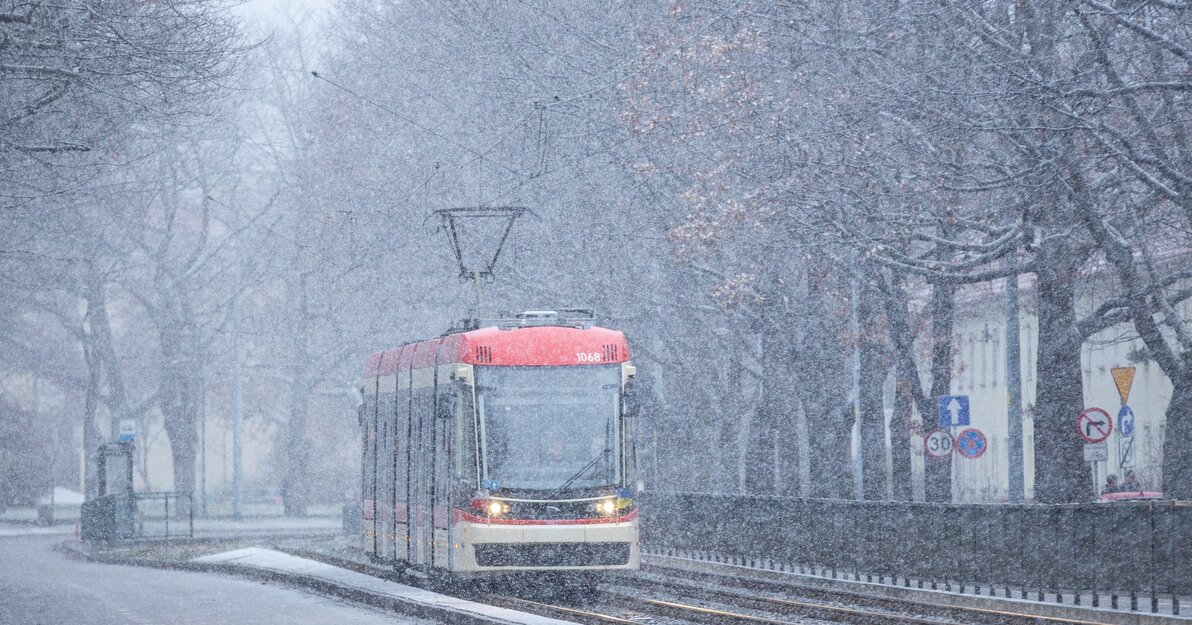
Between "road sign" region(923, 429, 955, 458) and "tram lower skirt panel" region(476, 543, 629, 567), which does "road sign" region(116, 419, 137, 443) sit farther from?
"tram lower skirt panel" region(476, 543, 629, 567)

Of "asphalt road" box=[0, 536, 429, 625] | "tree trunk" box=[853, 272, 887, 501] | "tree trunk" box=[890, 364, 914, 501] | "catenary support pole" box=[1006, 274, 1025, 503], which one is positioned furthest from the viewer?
"tree trunk" box=[890, 364, 914, 501]

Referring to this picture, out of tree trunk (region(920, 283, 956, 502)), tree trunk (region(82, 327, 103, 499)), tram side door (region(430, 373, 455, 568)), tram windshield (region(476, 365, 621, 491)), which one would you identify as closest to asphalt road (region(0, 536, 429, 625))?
tram side door (region(430, 373, 455, 568))

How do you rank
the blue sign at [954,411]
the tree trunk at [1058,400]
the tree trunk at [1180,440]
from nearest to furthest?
the tree trunk at [1180,440] → the tree trunk at [1058,400] → the blue sign at [954,411]

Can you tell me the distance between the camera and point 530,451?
2277 cm

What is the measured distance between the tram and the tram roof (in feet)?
0.04

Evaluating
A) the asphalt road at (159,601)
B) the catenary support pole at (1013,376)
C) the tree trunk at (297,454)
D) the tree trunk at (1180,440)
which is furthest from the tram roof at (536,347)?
the tree trunk at (297,454)

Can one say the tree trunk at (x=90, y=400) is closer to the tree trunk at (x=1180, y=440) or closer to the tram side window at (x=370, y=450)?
the tram side window at (x=370, y=450)

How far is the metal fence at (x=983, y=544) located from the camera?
20156 mm

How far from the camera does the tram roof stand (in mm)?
23156

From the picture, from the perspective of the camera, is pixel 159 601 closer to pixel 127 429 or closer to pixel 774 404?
pixel 774 404

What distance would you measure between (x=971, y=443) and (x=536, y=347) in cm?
1213

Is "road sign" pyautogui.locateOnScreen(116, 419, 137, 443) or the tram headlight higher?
"road sign" pyautogui.locateOnScreen(116, 419, 137, 443)

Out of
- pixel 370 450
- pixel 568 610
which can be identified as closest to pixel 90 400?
pixel 370 450

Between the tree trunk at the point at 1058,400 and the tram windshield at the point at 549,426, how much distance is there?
23.6ft
